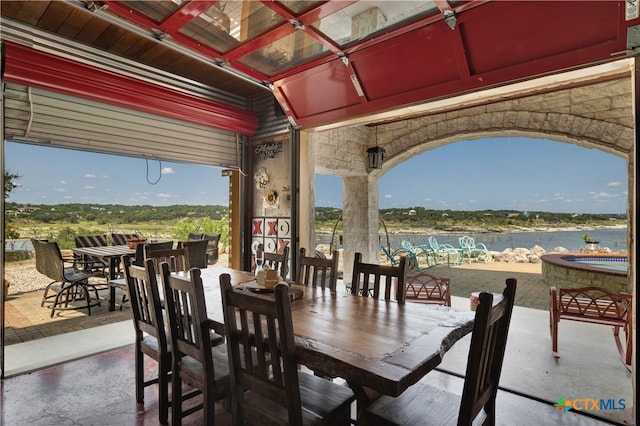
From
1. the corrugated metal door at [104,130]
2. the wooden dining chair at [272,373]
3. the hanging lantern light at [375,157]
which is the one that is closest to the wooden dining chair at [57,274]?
the corrugated metal door at [104,130]

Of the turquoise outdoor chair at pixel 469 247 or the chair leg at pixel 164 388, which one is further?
the turquoise outdoor chair at pixel 469 247

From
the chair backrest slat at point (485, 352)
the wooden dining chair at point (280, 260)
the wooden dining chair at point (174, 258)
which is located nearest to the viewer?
the chair backrest slat at point (485, 352)

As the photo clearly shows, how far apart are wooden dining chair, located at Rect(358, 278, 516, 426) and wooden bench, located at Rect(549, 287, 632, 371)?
86.3 inches

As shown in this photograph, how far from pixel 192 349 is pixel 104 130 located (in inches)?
111

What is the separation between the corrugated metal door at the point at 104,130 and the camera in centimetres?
290

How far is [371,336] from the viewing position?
1.54 meters

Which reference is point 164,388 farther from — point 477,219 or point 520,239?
point 477,219

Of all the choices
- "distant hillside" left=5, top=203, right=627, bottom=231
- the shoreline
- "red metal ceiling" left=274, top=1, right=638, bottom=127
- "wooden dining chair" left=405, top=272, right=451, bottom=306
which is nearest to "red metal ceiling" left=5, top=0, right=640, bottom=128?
"red metal ceiling" left=274, top=1, right=638, bottom=127

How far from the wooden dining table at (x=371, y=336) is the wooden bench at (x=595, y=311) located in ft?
6.56

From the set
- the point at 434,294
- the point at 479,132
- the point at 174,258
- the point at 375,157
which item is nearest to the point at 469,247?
the point at 479,132

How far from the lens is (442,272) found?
8305 mm

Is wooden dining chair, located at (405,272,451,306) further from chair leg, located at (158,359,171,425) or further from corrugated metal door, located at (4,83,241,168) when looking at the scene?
corrugated metal door, located at (4,83,241,168)

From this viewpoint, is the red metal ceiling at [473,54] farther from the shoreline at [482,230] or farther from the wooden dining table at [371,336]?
the shoreline at [482,230]

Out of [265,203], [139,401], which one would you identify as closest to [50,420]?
[139,401]
